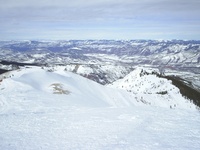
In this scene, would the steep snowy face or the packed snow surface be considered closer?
the packed snow surface

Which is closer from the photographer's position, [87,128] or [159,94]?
[87,128]

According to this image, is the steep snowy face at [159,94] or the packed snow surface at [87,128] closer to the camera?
the packed snow surface at [87,128]

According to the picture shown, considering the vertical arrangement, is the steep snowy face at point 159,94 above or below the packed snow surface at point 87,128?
below

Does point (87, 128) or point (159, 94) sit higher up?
point (87, 128)

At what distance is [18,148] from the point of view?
11414 mm

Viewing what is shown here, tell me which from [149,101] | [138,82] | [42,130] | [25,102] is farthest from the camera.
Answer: [138,82]

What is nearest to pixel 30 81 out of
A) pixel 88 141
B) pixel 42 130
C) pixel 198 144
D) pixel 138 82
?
pixel 42 130

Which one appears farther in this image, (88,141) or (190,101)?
Answer: (190,101)

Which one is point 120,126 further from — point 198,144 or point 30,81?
point 30,81

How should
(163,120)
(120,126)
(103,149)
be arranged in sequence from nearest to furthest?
(103,149), (120,126), (163,120)

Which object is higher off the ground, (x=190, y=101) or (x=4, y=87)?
(x=4, y=87)

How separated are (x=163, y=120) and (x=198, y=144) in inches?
202

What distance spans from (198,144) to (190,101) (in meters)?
33.2

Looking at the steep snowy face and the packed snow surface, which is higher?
the packed snow surface
